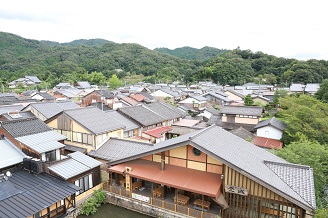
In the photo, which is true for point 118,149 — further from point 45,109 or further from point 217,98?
point 217,98

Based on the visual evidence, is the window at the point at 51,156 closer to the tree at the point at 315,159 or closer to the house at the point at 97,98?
the tree at the point at 315,159

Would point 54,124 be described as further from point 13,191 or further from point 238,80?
point 238,80

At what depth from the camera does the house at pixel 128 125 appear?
28297 mm

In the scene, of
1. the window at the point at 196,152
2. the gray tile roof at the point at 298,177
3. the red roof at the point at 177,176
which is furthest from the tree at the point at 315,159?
the window at the point at 196,152

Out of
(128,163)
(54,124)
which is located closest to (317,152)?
(128,163)

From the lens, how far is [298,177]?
12992 millimetres

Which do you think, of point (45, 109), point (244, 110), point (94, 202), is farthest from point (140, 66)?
point (94, 202)

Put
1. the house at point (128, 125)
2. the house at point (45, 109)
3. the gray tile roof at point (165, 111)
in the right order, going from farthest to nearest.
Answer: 1. the gray tile roof at point (165, 111)
2. the house at point (128, 125)
3. the house at point (45, 109)

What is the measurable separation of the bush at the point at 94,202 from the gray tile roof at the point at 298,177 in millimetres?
11362

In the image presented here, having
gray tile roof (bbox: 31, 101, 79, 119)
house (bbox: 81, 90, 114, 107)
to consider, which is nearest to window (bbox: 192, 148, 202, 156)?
gray tile roof (bbox: 31, 101, 79, 119)

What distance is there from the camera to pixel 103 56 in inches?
5827

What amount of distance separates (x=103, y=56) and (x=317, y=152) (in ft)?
474

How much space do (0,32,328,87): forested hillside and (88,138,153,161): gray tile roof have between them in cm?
8855

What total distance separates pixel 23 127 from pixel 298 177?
18668mm
